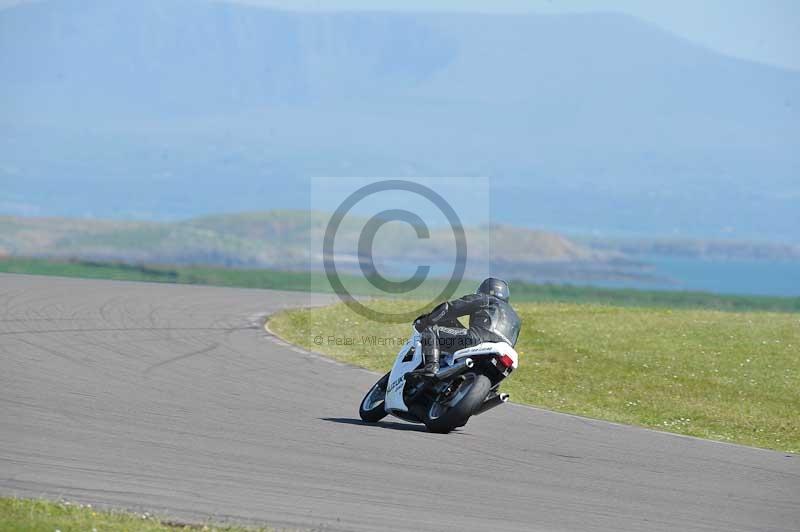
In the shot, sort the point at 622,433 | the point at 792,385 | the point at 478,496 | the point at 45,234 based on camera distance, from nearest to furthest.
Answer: the point at 478,496, the point at 622,433, the point at 792,385, the point at 45,234

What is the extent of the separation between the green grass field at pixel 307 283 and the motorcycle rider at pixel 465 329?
31.1 metres

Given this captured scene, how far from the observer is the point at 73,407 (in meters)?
14.7

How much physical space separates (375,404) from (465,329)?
1.50 meters

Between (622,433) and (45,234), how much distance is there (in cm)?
18691

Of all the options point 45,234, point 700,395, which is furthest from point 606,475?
point 45,234

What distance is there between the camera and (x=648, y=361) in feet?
79.2

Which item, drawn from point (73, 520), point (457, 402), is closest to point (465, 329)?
point (457, 402)

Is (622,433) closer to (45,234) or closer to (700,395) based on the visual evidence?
(700,395)

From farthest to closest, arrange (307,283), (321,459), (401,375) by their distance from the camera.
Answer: (307,283) < (401,375) < (321,459)

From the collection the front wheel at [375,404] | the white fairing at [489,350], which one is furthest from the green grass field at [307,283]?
the white fairing at [489,350]

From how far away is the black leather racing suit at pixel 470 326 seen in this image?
563 inches

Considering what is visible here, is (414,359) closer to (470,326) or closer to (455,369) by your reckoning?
(455,369)

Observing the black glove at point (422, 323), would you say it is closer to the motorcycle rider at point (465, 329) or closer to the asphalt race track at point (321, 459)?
the motorcycle rider at point (465, 329)

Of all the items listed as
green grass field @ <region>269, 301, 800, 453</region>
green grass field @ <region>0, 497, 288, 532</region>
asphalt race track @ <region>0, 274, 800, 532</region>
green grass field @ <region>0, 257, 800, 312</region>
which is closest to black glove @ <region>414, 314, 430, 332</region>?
asphalt race track @ <region>0, 274, 800, 532</region>
